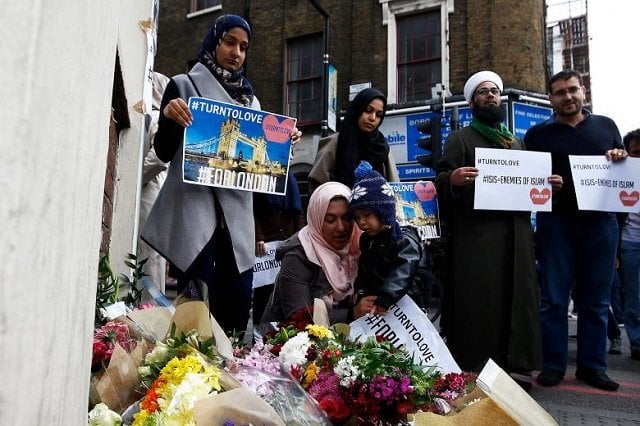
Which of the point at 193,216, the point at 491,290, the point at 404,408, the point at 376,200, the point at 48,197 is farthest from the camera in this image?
the point at 491,290

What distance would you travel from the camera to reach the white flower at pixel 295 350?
1.78 metres

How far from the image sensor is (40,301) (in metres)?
0.59

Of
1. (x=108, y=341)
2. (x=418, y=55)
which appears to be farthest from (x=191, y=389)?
(x=418, y=55)

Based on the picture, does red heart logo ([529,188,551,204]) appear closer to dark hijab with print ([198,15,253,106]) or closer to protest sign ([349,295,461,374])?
protest sign ([349,295,461,374])

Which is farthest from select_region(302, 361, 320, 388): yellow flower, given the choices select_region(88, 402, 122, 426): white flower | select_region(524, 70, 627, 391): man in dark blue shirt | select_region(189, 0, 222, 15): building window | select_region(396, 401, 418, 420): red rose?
select_region(189, 0, 222, 15): building window

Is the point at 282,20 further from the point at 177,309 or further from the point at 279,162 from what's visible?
the point at 177,309

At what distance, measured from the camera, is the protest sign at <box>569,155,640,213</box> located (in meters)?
3.39

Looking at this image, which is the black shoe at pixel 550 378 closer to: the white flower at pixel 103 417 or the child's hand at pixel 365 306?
the child's hand at pixel 365 306

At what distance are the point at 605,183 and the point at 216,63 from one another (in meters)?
2.42

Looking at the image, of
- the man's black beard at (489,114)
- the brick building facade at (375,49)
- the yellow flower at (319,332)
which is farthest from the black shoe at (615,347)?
the brick building facade at (375,49)

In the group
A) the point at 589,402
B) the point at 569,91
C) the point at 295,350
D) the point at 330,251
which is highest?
the point at 569,91

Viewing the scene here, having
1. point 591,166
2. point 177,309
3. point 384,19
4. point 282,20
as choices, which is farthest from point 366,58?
point 177,309

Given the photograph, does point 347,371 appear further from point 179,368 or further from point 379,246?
point 379,246

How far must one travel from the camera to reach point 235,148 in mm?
2568
